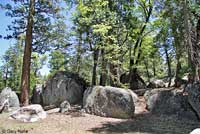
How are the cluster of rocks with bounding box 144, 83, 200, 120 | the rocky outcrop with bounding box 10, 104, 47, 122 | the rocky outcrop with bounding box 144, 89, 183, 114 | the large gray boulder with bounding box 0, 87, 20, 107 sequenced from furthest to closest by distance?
the large gray boulder with bounding box 0, 87, 20, 107, the rocky outcrop with bounding box 144, 89, 183, 114, the cluster of rocks with bounding box 144, 83, 200, 120, the rocky outcrop with bounding box 10, 104, 47, 122

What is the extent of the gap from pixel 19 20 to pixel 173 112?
9.77 meters

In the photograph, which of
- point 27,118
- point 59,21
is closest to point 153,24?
point 59,21

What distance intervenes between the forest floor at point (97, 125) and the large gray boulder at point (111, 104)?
43 centimetres

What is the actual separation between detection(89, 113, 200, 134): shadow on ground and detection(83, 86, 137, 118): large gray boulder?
585mm

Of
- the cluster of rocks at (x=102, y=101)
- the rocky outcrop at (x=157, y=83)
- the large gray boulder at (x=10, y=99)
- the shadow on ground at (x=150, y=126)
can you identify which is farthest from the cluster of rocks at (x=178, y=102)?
the rocky outcrop at (x=157, y=83)

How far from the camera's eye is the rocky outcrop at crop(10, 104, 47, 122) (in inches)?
479

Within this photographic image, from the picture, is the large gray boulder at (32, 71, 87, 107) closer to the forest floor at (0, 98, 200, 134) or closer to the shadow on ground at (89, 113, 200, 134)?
the forest floor at (0, 98, 200, 134)

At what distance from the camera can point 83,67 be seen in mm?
19703

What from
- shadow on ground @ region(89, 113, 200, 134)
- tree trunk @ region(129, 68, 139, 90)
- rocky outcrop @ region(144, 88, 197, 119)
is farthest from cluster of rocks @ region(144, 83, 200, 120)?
tree trunk @ region(129, 68, 139, 90)

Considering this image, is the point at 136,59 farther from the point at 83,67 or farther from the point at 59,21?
the point at 59,21

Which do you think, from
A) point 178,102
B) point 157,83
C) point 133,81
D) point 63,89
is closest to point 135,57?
point 133,81

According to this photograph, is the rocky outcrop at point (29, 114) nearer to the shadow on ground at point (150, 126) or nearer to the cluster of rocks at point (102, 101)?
the cluster of rocks at point (102, 101)

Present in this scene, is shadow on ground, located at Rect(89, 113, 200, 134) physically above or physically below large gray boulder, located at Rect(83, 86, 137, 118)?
below

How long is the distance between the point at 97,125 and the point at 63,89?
612 cm
